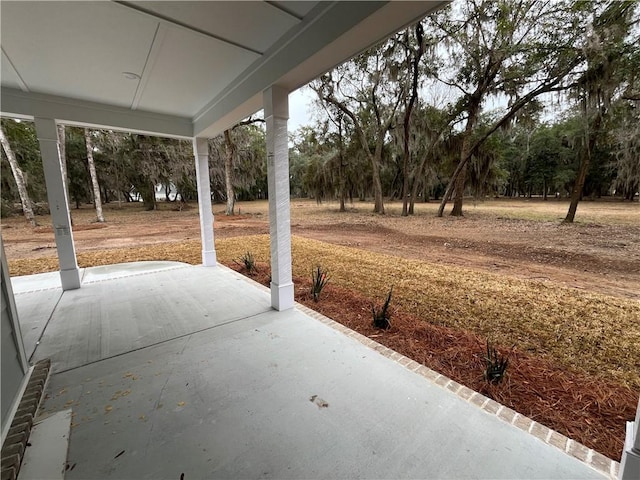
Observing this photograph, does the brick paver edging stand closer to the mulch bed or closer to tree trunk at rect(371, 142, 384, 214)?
the mulch bed

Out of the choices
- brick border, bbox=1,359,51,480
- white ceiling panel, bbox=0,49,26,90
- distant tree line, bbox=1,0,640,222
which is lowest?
brick border, bbox=1,359,51,480

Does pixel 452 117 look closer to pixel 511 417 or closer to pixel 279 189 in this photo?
pixel 279 189

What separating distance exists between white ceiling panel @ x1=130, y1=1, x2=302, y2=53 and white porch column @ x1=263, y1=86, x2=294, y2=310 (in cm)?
41

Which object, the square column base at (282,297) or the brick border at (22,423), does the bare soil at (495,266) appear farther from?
the brick border at (22,423)

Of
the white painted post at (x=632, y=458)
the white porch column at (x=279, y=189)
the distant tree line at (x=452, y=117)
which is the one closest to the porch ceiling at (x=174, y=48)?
the white porch column at (x=279, y=189)

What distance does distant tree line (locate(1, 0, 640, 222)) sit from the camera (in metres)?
6.19

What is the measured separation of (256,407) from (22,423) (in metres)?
1.14

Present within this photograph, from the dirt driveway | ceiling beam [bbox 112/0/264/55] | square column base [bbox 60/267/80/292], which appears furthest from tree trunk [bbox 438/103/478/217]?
square column base [bbox 60/267/80/292]

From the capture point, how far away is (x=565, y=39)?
6.46m

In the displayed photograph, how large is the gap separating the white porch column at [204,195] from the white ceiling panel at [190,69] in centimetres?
73

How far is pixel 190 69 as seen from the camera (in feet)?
7.82

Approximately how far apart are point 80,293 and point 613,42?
10.3 metres

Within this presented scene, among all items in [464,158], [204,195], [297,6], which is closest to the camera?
[297,6]

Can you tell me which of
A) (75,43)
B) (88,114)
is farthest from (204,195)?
(75,43)
